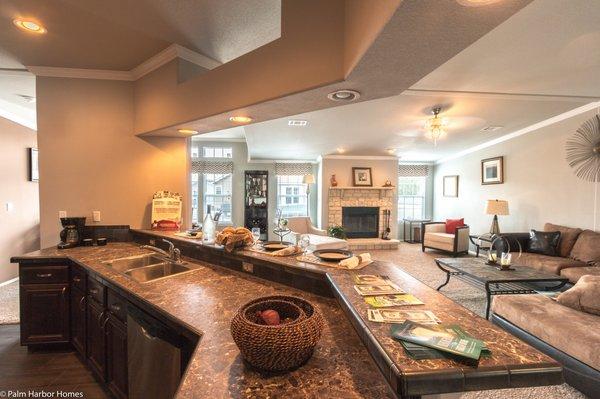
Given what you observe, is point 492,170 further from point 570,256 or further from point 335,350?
point 335,350

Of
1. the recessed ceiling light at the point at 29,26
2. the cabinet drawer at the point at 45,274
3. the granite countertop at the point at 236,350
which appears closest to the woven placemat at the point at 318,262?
the granite countertop at the point at 236,350

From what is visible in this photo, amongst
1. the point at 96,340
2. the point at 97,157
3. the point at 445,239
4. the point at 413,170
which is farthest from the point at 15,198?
the point at 413,170

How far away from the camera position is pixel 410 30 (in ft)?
3.25

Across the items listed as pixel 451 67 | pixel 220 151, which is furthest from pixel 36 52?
pixel 220 151

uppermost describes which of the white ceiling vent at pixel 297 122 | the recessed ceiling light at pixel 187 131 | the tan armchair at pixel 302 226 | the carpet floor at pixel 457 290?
the white ceiling vent at pixel 297 122

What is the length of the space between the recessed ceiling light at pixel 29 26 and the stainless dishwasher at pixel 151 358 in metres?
2.24

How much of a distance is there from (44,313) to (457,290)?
4800 mm

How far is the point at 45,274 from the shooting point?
229cm

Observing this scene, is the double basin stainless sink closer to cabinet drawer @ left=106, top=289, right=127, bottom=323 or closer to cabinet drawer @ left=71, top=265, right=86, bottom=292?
cabinet drawer @ left=71, top=265, right=86, bottom=292

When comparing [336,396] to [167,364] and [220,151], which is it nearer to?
[167,364]

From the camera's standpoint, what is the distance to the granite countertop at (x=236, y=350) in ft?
2.62

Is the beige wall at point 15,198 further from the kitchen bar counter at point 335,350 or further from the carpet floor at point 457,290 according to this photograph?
the carpet floor at point 457,290

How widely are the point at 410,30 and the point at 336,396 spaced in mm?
1235

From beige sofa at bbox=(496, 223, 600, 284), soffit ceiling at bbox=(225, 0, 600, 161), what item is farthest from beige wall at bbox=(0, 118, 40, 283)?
beige sofa at bbox=(496, 223, 600, 284)
